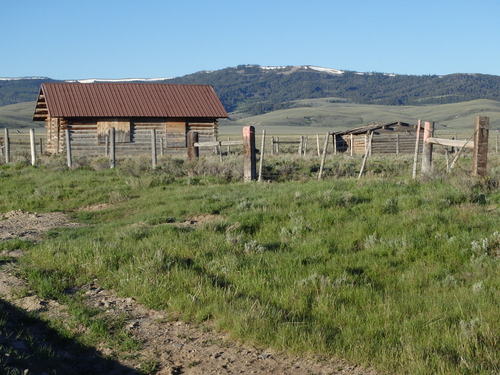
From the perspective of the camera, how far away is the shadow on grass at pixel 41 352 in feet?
15.0

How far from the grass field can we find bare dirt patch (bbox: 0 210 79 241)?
44 cm

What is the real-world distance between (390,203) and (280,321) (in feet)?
15.5

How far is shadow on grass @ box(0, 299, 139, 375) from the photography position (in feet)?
15.0

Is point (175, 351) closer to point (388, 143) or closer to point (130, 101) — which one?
point (130, 101)

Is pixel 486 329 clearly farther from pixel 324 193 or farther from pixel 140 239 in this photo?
pixel 324 193

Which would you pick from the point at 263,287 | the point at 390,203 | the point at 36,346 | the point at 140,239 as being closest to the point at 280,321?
the point at 263,287

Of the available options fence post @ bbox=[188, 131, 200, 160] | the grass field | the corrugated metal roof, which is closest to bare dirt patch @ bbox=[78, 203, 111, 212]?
the grass field

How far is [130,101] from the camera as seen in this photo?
3216cm

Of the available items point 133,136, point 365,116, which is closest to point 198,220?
point 133,136

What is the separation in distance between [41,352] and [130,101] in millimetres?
28142

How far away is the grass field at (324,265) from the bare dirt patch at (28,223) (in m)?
0.44

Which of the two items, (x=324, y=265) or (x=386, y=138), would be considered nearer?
(x=324, y=265)

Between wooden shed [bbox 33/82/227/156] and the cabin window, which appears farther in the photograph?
the cabin window

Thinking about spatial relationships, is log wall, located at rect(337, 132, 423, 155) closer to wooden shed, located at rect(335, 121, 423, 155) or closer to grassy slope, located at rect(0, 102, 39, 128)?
wooden shed, located at rect(335, 121, 423, 155)
